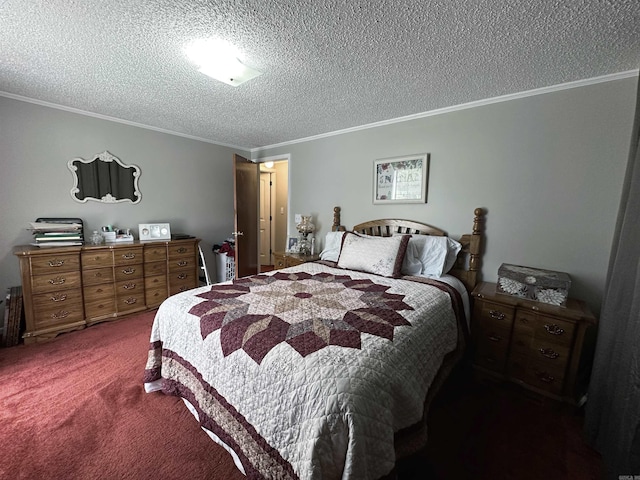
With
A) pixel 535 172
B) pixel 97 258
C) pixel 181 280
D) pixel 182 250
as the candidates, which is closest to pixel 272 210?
→ pixel 182 250

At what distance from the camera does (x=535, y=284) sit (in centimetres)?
187

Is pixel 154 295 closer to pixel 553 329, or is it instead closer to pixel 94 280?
pixel 94 280

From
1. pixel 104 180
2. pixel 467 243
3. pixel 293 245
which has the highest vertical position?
pixel 104 180

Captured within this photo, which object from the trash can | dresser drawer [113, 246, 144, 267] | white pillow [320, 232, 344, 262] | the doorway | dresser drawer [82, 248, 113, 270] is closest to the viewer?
dresser drawer [82, 248, 113, 270]

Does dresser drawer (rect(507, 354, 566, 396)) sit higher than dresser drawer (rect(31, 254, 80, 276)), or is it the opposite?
dresser drawer (rect(31, 254, 80, 276))

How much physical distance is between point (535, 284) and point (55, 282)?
4.08 m

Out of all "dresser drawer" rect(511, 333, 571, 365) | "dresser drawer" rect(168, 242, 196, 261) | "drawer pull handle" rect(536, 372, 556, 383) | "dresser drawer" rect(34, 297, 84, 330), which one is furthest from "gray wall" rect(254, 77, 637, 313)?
"dresser drawer" rect(34, 297, 84, 330)

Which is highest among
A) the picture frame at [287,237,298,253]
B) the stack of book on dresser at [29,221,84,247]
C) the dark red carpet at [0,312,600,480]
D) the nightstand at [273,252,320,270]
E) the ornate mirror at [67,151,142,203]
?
the ornate mirror at [67,151,142,203]

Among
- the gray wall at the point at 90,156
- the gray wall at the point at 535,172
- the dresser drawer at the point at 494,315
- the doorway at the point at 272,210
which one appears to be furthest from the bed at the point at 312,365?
the doorway at the point at 272,210

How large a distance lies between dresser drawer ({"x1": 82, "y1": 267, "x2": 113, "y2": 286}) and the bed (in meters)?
1.58

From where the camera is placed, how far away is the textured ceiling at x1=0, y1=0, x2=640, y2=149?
126 cm

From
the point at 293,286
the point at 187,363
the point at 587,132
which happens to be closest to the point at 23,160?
the point at 187,363

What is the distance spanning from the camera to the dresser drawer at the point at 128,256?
2762 millimetres

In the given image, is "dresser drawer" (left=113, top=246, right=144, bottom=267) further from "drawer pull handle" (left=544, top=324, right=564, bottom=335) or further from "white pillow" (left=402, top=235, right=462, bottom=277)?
"drawer pull handle" (left=544, top=324, right=564, bottom=335)
